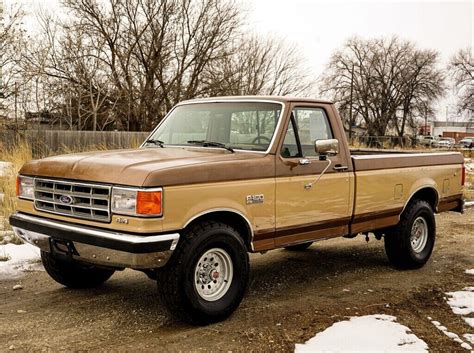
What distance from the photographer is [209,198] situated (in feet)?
15.2

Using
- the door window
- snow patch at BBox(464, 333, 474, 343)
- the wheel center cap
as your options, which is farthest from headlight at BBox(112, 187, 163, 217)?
snow patch at BBox(464, 333, 474, 343)

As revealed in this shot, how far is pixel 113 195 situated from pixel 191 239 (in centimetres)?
72

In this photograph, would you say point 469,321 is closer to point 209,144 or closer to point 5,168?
point 209,144

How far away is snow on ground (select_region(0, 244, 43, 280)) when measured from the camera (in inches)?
255

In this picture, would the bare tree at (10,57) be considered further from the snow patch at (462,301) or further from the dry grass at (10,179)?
the snow patch at (462,301)

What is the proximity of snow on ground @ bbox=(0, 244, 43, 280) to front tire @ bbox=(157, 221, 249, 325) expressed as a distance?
2709mm

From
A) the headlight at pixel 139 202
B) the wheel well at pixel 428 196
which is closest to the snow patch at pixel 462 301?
the wheel well at pixel 428 196

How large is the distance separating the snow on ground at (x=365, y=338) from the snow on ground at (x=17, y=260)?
147 inches

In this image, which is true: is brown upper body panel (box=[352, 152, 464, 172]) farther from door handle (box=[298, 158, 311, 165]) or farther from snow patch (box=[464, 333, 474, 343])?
snow patch (box=[464, 333, 474, 343])

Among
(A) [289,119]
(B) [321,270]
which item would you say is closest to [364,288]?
(B) [321,270]

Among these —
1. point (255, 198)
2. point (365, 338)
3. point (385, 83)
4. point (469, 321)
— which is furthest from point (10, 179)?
point (385, 83)

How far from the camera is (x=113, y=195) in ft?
14.3

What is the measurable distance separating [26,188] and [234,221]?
6.50 feet

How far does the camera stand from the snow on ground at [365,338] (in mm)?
4293
